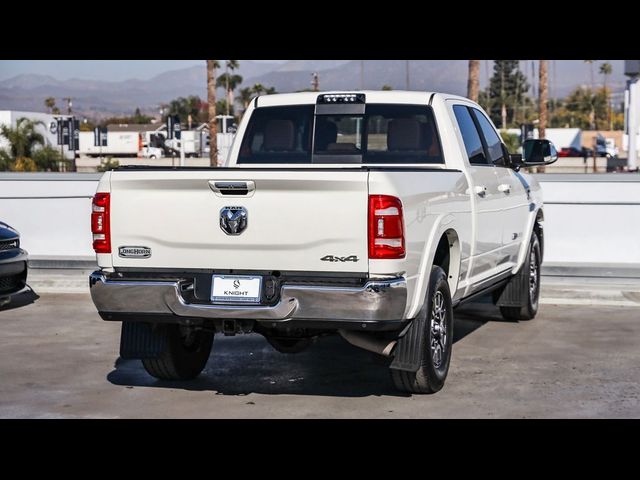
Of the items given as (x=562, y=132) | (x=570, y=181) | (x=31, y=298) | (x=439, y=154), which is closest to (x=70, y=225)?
(x=31, y=298)

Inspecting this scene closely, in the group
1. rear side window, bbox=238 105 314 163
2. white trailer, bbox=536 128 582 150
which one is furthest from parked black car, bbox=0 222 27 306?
white trailer, bbox=536 128 582 150

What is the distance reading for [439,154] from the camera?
860 centimetres

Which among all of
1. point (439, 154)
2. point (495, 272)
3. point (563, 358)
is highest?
point (439, 154)

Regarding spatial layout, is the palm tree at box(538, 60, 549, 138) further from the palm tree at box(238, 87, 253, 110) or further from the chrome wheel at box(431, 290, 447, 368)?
the palm tree at box(238, 87, 253, 110)

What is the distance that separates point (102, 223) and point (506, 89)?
597 ft

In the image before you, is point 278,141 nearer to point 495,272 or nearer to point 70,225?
point 495,272

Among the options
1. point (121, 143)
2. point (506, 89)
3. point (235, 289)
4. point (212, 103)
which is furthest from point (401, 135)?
point (506, 89)

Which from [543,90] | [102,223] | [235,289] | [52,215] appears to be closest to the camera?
[235,289]

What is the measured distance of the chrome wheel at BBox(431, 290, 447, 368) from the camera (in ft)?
25.1

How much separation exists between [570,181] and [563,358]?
5.73 m

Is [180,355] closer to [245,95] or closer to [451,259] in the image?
[451,259]

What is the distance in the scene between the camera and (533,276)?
36.7ft

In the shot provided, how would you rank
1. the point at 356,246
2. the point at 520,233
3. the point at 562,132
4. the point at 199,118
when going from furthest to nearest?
the point at 199,118, the point at 562,132, the point at 520,233, the point at 356,246

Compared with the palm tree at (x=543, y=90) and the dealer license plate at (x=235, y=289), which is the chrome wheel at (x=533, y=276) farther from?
the palm tree at (x=543, y=90)
